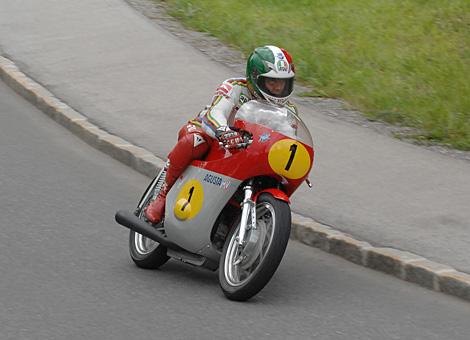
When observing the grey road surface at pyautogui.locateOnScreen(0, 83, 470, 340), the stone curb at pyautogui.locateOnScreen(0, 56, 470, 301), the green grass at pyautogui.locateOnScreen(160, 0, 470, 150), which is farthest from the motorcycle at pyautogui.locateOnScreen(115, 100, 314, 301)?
the green grass at pyautogui.locateOnScreen(160, 0, 470, 150)

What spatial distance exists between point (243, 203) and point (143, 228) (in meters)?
0.95

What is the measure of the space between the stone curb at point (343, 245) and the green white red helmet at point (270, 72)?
4.39 ft

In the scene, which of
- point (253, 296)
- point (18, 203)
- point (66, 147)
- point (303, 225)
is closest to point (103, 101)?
point (66, 147)

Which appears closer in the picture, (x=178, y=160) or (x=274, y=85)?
(x=274, y=85)

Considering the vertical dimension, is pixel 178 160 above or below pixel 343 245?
above

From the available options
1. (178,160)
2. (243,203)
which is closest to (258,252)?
(243,203)

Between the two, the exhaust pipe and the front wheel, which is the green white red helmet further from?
the exhaust pipe

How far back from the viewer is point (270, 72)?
7602 millimetres

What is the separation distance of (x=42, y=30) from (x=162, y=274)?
8730 millimetres

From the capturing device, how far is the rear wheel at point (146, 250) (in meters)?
8.27

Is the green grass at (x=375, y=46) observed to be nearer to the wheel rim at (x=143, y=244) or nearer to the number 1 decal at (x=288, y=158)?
the wheel rim at (x=143, y=244)

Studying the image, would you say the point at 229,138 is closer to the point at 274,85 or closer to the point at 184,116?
the point at 274,85

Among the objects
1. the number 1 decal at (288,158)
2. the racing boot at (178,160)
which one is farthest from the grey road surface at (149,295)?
the number 1 decal at (288,158)

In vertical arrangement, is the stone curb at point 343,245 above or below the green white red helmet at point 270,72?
below
